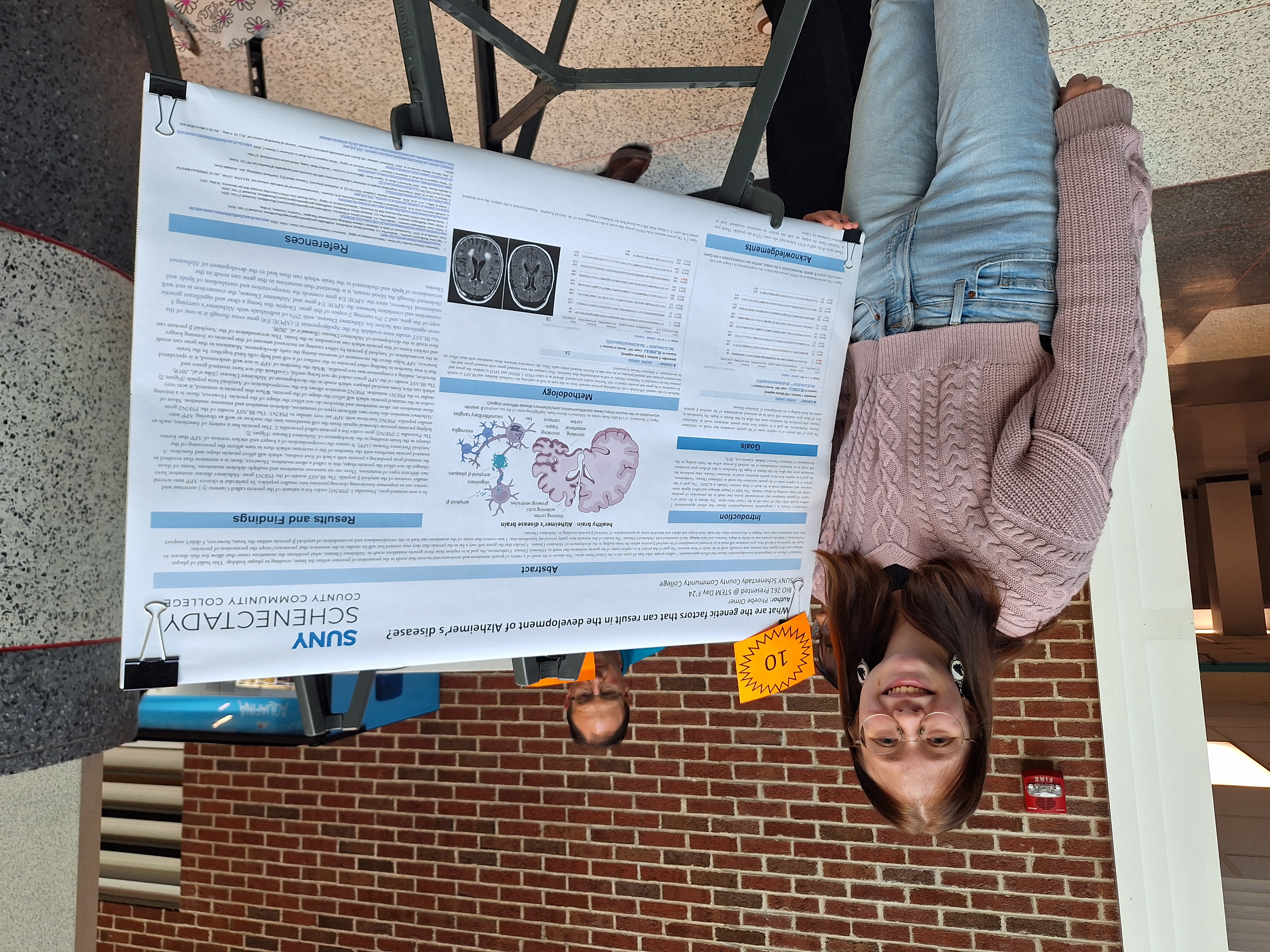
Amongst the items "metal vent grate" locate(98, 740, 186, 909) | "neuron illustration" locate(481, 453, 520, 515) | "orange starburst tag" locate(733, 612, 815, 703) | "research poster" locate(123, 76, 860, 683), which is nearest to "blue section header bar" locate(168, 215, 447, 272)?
"research poster" locate(123, 76, 860, 683)

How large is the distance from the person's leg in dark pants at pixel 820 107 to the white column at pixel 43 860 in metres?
2.07

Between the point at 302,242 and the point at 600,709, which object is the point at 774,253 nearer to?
the point at 302,242

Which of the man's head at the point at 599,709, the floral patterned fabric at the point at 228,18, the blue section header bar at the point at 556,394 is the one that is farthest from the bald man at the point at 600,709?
the floral patterned fabric at the point at 228,18

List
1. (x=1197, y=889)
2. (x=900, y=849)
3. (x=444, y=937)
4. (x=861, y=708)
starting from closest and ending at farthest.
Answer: (x=861, y=708) → (x=1197, y=889) → (x=900, y=849) → (x=444, y=937)

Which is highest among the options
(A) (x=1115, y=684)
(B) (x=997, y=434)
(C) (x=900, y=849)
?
(B) (x=997, y=434)

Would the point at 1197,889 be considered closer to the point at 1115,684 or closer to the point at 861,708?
the point at 1115,684

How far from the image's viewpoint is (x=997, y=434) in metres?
1.14

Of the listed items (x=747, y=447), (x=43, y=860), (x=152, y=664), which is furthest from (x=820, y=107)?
(x=43, y=860)

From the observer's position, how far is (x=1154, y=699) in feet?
9.55

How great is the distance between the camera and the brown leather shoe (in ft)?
7.78

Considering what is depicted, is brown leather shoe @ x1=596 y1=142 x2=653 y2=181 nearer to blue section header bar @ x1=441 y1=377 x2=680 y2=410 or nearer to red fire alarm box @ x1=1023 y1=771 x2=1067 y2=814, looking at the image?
blue section header bar @ x1=441 y1=377 x2=680 y2=410

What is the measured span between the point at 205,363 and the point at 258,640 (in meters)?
0.32

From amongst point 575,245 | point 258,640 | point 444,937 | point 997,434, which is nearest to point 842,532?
point 997,434

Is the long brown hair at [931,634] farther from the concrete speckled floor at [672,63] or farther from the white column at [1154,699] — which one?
the white column at [1154,699]
